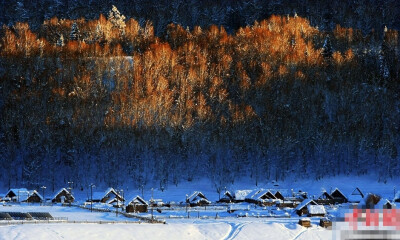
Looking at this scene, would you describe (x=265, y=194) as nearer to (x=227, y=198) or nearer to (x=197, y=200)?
(x=227, y=198)

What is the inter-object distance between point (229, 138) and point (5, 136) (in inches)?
1199

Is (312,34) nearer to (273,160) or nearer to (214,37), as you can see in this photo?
(214,37)

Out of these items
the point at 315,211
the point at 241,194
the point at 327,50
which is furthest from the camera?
the point at 327,50

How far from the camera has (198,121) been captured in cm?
8738

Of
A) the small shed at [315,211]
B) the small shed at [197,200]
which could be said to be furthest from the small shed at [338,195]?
the small shed at [197,200]

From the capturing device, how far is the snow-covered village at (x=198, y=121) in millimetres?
75688

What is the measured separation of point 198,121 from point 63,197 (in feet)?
82.0

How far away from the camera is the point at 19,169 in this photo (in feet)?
271

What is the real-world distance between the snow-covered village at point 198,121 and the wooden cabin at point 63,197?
13 centimetres

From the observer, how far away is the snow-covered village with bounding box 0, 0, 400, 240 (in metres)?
75.7

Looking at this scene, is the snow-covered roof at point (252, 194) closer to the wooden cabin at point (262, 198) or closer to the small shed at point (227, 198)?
the wooden cabin at point (262, 198)

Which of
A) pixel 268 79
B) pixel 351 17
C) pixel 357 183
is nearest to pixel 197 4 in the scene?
pixel 351 17

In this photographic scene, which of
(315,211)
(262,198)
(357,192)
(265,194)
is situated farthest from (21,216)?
(357,192)

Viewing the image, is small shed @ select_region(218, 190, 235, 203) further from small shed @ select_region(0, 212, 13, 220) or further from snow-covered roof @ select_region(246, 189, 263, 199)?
small shed @ select_region(0, 212, 13, 220)
